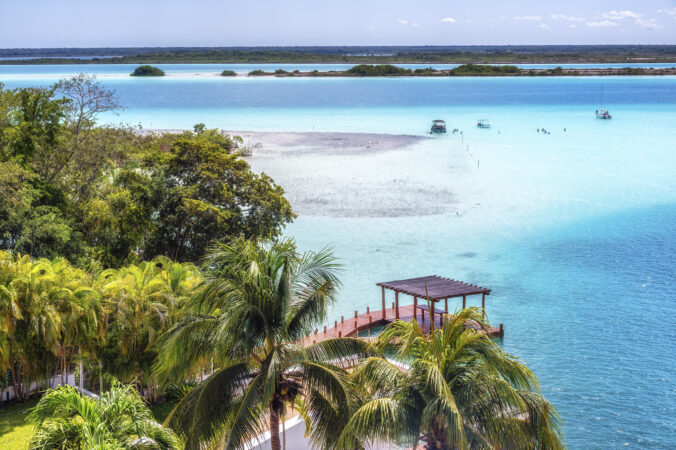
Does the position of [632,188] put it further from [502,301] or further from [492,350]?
[492,350]

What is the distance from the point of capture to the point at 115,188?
25.8 m

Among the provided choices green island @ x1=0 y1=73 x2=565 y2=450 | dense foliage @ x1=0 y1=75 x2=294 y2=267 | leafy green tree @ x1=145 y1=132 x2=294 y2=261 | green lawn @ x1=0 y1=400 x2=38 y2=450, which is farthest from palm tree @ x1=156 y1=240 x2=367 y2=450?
leafy green tree @ x1=145 y1=132 x2=294 y2=261

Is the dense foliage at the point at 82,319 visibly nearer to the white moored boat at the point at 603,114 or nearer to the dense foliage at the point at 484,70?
the white moored boat at the point at 603,114

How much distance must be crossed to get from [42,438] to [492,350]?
6.28 m

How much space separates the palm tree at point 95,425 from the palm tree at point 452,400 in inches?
118

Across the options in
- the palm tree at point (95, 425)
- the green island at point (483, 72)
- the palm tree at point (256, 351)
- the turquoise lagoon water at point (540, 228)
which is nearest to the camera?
the palm tree at point (95, 425)

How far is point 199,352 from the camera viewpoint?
37.3 ft

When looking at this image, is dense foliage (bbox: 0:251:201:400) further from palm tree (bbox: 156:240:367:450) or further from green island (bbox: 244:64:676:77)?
green island (bbox: 244:64:676:77)

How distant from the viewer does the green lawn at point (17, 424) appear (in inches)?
547

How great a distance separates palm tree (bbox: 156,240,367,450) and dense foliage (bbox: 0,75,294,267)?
41.6 ft

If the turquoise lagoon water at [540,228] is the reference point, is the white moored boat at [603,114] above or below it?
above

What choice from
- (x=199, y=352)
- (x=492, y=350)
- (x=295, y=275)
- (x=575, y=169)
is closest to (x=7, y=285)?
(x=199, y=352)

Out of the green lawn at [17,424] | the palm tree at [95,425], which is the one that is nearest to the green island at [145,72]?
the green lawn at [17,424]

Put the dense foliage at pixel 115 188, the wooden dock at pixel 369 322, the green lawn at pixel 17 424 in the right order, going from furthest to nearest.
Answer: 1. the wooden dock at pixel 369 322
2. the dense foliage at pixel 115 188
3. the green lawn at pixel 17 424
